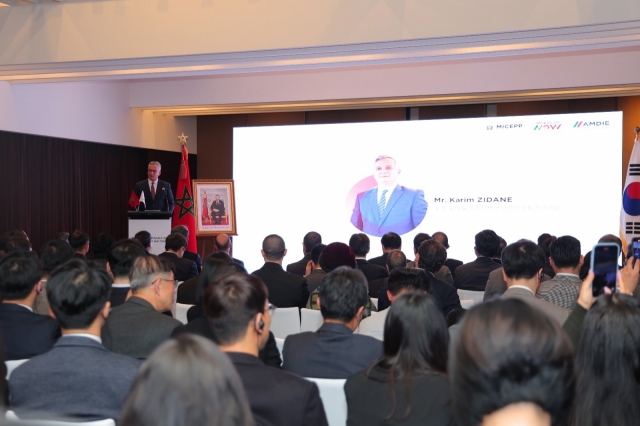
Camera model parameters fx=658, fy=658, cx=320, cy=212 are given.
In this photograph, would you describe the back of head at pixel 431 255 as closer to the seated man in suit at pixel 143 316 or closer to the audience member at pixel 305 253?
the audience member at pixel 305 253

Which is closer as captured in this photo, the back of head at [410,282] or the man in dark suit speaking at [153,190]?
the back of head at [410,282]

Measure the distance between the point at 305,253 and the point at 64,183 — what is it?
493 centimetres

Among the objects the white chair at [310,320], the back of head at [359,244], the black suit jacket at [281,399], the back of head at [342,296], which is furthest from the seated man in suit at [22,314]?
the back of head at [359,244]

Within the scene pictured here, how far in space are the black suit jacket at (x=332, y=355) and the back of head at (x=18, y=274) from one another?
5.10 ft

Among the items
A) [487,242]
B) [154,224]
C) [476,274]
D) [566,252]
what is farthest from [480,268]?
[154,224]

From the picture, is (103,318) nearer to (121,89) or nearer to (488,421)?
(488,421)

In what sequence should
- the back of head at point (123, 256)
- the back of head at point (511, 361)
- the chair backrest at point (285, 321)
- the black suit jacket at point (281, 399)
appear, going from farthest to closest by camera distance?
the chair backrest at point (285, 321)
the back of head at point (123, 256)
the black suit jacket at point (281, 399)
the back of head at point (511, 361)

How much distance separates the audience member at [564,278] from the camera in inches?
156

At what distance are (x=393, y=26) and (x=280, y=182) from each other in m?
5.02

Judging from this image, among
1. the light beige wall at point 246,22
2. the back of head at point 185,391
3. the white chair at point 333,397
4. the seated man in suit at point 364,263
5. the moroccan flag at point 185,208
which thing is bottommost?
the white chair at point 333,397

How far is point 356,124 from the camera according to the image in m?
10.9

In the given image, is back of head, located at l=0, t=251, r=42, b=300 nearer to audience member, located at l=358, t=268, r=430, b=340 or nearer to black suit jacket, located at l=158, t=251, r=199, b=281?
audience member, located at l=358, t=268, r=430, b=340

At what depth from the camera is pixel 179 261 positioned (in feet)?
20.1

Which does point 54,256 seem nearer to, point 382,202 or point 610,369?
point 610,369
